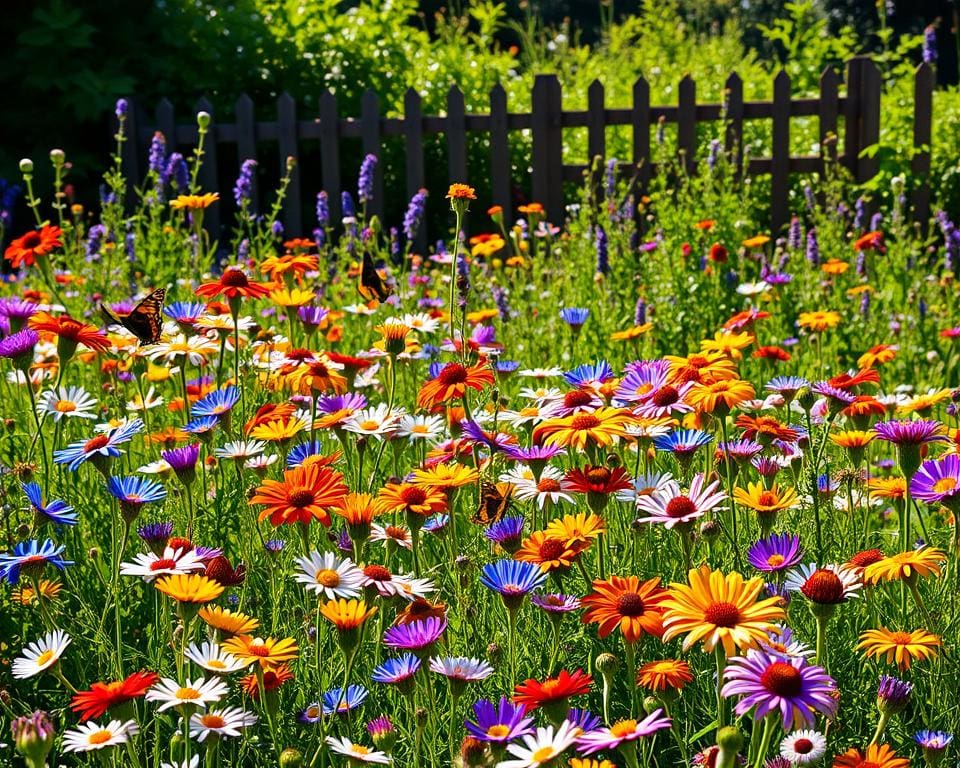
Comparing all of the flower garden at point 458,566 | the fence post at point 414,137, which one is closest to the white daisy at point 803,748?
the flower garden at point 458,566

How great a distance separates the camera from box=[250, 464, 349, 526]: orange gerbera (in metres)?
1.57

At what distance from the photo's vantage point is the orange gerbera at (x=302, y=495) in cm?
157

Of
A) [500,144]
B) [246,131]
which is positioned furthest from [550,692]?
[246,131]

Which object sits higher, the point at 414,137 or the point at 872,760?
the point at 414,137

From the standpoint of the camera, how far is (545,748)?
121 centimetres

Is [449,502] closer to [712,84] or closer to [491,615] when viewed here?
[491,615]

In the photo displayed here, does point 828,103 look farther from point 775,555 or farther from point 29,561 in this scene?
point 29,561

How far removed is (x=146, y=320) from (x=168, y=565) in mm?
890

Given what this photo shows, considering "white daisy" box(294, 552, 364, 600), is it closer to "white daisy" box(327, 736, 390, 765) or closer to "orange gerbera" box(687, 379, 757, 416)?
"white daisy" box(327, 736, 390, 765)

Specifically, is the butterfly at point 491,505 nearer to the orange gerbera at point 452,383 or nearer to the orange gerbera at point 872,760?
the orange gerbera at point 452,383

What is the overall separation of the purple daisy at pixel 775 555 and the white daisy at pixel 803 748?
1.03ft

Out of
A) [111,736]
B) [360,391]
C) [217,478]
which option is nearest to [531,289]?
[360,391]

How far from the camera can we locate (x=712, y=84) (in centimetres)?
926

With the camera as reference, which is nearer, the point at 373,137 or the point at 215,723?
the point at 215,723
